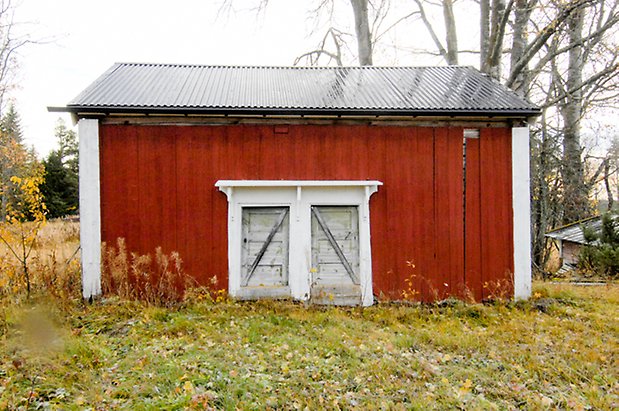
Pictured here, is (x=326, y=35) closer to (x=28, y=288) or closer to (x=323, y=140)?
(x=323, y=140)

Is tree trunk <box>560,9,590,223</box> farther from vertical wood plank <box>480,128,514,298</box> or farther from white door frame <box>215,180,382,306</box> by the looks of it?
white door frame <box>215,180,382,306</box>

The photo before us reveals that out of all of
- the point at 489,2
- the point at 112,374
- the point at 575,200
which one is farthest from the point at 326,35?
the point at 112,374

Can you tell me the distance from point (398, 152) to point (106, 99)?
5.25m

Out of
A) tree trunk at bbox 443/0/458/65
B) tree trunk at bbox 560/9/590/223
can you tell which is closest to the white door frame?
tree trunk at bbox 443/0/458/65

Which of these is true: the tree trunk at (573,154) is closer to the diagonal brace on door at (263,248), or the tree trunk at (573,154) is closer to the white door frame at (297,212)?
the white door frame at (297,212)

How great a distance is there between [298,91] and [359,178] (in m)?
2.22

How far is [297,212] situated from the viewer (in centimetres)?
653

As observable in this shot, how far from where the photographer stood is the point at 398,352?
4.47 meters

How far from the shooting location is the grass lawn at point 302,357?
3.39 m

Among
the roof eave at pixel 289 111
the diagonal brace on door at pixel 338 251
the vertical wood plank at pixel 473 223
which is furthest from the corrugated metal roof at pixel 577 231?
the diagonal brace on door at pixel 338 251

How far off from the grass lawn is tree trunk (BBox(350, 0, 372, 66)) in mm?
11055

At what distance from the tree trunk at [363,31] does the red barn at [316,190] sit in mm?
8261

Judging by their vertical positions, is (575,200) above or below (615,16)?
below

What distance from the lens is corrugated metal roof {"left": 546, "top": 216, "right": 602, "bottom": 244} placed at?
11.0 m
